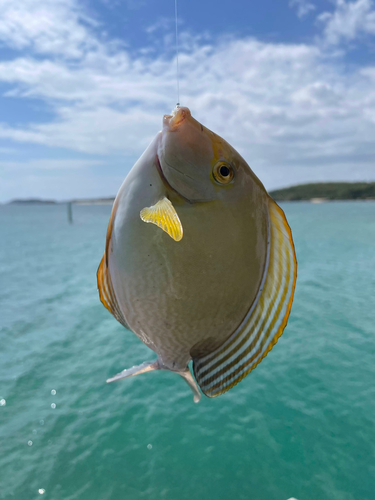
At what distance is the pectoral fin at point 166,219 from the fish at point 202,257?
1cm

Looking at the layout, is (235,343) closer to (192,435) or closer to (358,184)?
(192,435)

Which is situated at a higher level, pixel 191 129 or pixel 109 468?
pixel 191 129

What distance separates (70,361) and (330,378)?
5773 mm

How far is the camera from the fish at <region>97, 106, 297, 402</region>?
1.06 meters

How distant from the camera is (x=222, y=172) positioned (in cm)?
108

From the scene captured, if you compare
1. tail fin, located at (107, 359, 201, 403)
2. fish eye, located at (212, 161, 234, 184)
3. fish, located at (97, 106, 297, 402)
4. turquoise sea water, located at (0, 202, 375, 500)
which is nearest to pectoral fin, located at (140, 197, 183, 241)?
fish, located at (97, 106, 297, 402)

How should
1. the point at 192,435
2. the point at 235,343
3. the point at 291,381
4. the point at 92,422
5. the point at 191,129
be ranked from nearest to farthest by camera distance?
1. the point at 191,129
2. the point at 235,343
3. the point at 192,435
4. the point at 92,422
5. the point at 291,381

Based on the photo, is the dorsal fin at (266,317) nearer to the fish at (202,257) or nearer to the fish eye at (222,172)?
the fish at (202,257)

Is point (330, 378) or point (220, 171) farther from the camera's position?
point (330, 378)

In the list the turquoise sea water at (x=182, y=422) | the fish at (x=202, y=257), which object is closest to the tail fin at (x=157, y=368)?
the fish at (x=202, y=257)

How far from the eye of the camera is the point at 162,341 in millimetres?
1223

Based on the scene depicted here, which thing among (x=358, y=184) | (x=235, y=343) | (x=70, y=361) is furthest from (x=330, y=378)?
(x=358, y=184)

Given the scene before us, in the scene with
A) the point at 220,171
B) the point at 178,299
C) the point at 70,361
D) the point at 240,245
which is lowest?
the point at 70,361

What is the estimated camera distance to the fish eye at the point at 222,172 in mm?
1072
